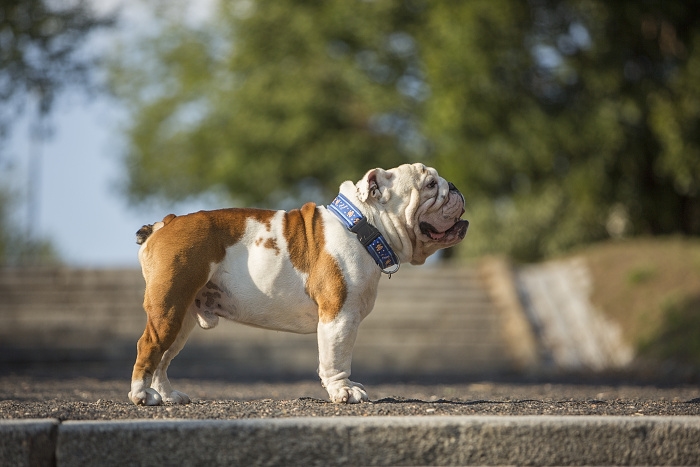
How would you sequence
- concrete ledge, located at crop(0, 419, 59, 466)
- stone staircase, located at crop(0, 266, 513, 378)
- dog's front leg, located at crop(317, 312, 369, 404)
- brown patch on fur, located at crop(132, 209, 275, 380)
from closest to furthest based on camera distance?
concrete ledge, located at crop(0, 419, 59, 466)
brown patch on fur, located at crop(132, 209, 275, 380)
dog's front leg, located at crop(317, 312, 369, 404)
stone staircase, located at crop(0, 266, 513, 378)

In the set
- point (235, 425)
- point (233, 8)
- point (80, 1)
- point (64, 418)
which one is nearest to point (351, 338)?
point (235, 425)

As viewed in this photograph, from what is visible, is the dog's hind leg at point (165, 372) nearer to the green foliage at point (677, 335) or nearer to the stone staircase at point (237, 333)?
the stone staircase at point (237, 333)

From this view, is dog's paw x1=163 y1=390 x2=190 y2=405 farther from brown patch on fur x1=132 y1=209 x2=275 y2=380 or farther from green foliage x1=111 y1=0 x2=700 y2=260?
green foliage x1=111 y1=0 x2=700 y2=260

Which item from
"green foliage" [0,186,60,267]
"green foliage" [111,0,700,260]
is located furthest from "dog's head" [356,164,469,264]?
"green foliage" [0,186,60,267]

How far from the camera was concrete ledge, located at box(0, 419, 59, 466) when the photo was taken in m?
4.24

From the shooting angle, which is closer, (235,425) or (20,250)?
(235,425)

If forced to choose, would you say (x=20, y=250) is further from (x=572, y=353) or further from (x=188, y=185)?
(x=572, y=353)

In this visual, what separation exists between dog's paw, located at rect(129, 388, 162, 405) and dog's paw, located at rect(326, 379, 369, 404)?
102 cm

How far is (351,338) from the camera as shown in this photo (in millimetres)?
5492

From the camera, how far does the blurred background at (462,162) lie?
46.2 feet

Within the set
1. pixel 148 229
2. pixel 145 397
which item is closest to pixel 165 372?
pixel 145 397

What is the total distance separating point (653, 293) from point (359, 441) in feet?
36.1

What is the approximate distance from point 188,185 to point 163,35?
7.45 metres

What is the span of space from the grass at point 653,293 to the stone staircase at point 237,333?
1.92 m
